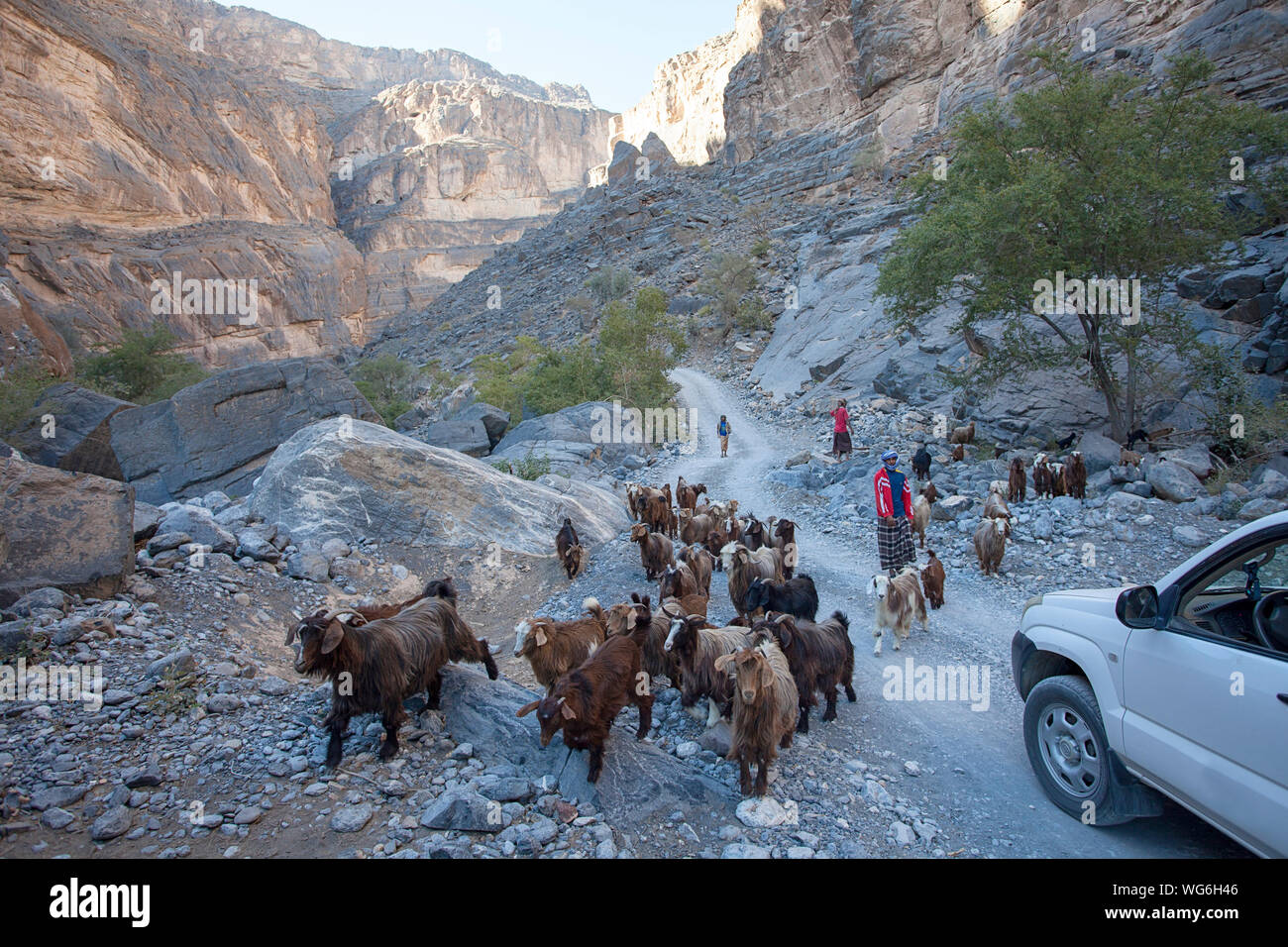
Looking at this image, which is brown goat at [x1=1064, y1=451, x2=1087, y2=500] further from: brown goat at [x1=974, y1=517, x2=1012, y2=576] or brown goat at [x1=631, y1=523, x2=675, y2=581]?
brown goat at [x1=631, y1=523, x2=675, y2=581]

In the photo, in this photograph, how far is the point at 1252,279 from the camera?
15.1 m

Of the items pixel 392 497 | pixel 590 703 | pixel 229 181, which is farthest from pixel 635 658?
pixel 229 181

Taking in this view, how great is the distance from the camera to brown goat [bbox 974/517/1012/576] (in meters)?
9.05

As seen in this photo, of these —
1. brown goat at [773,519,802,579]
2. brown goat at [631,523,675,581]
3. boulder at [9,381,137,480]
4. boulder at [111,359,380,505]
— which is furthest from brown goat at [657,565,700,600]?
boulder at [9,381,137,480]

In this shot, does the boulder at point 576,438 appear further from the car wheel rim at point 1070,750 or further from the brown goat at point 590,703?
the car wheel rim at point 1070,750

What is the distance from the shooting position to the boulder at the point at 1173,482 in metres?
10.5

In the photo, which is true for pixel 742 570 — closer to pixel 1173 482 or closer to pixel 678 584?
pixel 678 584

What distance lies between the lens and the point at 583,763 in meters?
4.25

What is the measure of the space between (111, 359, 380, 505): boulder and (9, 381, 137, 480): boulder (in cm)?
28

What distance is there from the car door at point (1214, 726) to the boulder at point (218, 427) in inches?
761

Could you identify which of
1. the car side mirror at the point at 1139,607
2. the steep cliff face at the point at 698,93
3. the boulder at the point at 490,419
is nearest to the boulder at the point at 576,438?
the boulder at the point at 490,419

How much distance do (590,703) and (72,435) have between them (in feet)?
64.4

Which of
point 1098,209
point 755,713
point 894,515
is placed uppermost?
point 1098,209
